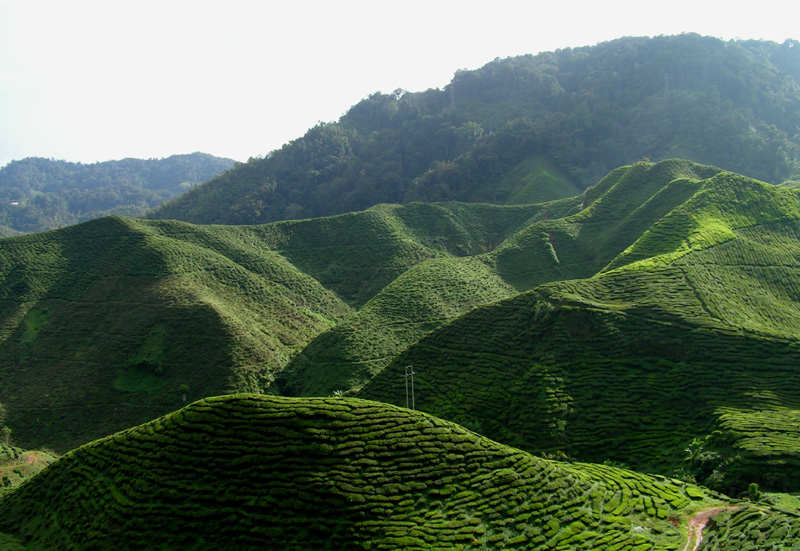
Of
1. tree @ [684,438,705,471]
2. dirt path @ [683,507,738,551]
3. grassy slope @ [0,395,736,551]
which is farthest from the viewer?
tree @ [684,438,705,471]

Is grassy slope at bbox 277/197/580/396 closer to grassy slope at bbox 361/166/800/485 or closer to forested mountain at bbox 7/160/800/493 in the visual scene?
forested mountain at bbox 7/160/800/493

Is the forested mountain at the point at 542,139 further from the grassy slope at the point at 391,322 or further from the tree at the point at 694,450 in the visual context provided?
the tree at the point at 694,450

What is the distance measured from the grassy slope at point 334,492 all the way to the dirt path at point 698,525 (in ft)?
0.96

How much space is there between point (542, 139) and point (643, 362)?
9364cm

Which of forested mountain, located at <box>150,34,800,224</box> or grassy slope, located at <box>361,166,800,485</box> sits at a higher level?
forested mountain, located at <box>150,34,800,224</box>

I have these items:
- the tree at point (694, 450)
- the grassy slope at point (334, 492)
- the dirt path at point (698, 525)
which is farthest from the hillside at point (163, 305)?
the dirt path at point (698, 525)

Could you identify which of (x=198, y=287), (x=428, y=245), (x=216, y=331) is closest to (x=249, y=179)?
(x=428, y=245)

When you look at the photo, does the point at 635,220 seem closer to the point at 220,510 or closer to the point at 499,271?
the point at 499,271

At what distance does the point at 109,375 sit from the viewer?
48094 mm

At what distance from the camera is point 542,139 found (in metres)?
122

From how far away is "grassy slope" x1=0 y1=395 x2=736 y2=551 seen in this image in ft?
68.7

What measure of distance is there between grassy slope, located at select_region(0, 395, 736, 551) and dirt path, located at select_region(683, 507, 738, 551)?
0.96ft

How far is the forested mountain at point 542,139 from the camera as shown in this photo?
115562 mm

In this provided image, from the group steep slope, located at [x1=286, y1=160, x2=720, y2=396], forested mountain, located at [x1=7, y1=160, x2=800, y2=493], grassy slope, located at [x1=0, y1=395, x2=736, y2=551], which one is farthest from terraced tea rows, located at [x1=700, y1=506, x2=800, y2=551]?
steep slope, located at [x1=286, y1=160, x2=720, y2=396]
